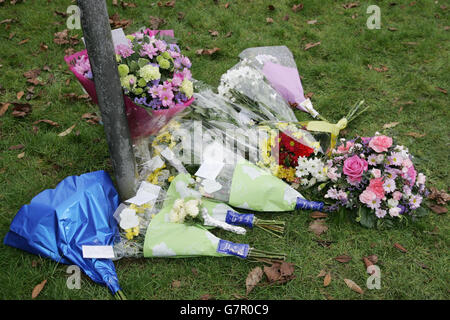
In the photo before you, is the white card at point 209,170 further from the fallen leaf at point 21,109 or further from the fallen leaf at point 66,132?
the fallen leaf at point 21,109

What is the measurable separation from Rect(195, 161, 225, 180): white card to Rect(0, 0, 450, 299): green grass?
0.50 metres

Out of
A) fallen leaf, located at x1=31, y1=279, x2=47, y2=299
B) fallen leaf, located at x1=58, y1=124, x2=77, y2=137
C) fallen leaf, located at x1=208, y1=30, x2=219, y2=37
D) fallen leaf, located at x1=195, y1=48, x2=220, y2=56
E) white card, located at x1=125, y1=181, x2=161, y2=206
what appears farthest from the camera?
fallen leaf, located at x1=208, y1=30, x2=219, y2=37

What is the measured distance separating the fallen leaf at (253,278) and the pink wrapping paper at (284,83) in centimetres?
201

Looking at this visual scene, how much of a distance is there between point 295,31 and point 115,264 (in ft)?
13.0

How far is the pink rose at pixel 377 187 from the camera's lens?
2.92 metres

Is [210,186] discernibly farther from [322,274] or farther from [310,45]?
[310,45]

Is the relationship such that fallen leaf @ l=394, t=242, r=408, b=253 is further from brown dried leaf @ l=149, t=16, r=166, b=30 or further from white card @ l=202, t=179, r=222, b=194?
brown dried leaf @ l=149, t=16, r=166, b=30

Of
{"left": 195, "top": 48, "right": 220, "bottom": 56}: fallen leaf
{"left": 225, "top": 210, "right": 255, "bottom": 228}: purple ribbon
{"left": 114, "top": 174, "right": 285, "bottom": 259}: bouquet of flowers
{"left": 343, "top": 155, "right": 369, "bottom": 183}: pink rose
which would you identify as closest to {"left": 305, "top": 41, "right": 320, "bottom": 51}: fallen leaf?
{"left": 195, "top": 48, "right": 220, "bottom": 56}: fallen leaf

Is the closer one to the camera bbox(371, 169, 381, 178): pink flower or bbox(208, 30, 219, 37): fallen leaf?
bbox(371, 169, 381, 178): pink flower

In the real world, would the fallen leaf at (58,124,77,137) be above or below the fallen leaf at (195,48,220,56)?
below

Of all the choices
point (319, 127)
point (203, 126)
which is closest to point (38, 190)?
point (203, 126)

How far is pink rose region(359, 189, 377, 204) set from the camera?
2.92 meters

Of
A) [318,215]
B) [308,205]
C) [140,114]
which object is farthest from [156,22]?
[318,215]

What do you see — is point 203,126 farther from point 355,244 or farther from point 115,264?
point 355,244
